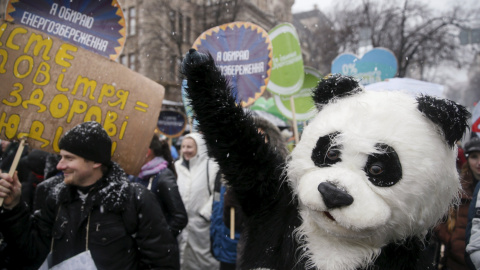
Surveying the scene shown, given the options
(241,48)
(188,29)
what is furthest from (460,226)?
(188,29)

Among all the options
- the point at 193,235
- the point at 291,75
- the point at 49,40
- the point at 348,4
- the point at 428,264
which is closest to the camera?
the point at 428,264

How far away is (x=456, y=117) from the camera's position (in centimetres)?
147

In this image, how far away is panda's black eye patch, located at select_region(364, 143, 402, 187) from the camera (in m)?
1.45

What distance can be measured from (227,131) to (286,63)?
8.68 ft

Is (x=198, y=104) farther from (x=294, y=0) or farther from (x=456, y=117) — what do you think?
(x=294, y=0)

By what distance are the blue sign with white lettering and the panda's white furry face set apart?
5139 millimetres

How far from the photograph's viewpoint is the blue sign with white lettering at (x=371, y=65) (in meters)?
6.53

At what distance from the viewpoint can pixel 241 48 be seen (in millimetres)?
3516

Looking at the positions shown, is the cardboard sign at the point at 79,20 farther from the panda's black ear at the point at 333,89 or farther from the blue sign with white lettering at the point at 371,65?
the blue sign with white lettering at the point at 371,65

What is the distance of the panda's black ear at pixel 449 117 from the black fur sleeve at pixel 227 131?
28.4 inches

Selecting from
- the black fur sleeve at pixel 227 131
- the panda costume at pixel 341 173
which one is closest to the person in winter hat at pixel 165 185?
the panda costume at pixel 341 173

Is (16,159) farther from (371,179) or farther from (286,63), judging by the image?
(286,63)

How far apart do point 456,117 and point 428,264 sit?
0.68 m

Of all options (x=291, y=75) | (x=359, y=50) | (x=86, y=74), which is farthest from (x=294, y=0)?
(x=86, y=74)
